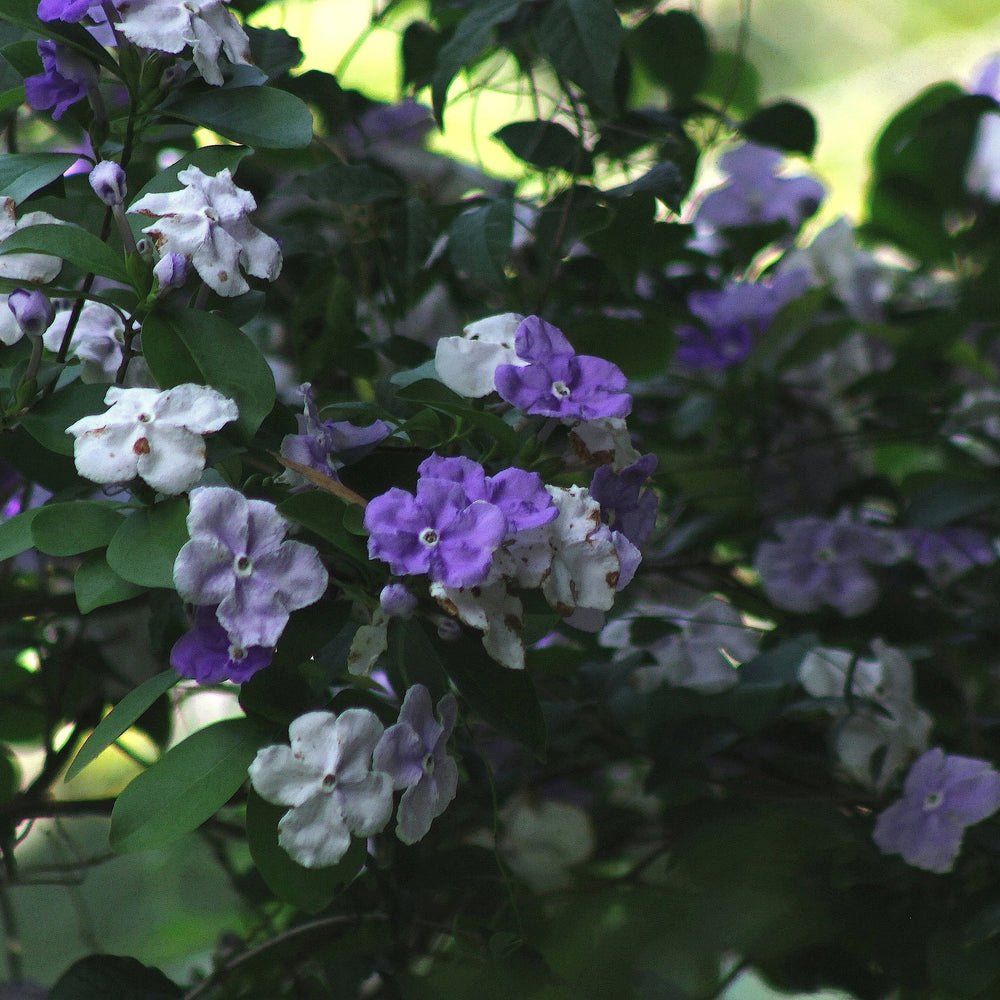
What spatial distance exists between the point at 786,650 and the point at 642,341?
27 cm

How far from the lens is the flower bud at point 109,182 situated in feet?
1.54

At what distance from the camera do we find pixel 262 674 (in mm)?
463

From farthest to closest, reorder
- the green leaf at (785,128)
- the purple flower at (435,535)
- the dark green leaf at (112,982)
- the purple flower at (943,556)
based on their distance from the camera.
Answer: the purple flower at (943,556)
the green leaf at (785,128)
the dark green leaf at (112,982)
the purple flower at (435,535)

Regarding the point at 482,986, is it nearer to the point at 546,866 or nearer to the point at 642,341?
the point at 642,341

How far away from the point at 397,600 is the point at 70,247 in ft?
0.67

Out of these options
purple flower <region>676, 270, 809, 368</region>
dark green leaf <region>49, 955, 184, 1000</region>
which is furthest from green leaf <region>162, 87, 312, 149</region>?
purple flower <region>676, 270, 809, 368</region>

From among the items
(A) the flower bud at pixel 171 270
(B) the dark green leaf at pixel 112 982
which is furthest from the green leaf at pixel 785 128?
(B) the dark green leaf at pixel 112 982

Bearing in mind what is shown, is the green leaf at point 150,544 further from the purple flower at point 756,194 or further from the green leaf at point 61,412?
the purple flower at point 756,194

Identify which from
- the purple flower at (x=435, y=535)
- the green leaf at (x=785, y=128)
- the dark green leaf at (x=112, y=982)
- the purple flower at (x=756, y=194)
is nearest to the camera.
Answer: the purple flower at (x=435, y=535)

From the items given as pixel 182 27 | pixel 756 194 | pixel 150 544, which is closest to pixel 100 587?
pixel 150 544

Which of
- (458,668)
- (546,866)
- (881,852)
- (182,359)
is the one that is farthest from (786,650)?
(182,359)

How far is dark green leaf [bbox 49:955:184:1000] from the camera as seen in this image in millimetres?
590

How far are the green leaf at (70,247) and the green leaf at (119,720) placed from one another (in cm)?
17

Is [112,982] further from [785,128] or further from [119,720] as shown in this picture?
[785,128]
